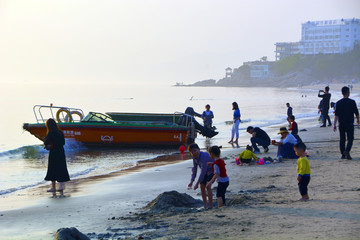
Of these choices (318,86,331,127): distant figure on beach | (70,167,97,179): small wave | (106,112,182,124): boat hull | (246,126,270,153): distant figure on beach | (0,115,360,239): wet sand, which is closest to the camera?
(0,115,360,239): wet sand

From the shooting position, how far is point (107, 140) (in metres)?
20.1

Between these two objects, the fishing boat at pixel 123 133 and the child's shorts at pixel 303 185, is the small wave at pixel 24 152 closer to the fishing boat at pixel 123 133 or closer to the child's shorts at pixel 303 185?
the fishing boat at pixel 123 133

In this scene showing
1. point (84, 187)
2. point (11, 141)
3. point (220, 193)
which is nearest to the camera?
point (220, 193)

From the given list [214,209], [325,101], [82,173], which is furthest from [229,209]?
[325,101]

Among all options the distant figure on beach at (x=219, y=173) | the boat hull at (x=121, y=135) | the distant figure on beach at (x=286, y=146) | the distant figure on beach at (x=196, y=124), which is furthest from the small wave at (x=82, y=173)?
the distant figure on beach at (x=219, y=173)

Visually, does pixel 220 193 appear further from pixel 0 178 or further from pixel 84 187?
pixel 0 178

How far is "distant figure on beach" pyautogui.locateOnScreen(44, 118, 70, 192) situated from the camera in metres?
10.5

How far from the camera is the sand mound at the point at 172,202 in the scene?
787cm

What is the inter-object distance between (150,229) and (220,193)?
1469mm

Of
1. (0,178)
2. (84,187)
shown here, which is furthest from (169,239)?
(0,178)

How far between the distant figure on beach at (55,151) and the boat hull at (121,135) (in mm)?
9189

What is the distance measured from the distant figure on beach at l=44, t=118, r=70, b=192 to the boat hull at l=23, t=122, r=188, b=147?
362 inches

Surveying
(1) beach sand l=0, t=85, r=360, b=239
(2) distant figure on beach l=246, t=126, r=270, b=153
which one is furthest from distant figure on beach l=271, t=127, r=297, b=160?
(2) distant figure on beach l=246, t=126, r=270, b=153

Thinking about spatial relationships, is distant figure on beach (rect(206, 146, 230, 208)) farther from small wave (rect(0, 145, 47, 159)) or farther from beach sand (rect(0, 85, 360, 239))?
small wave (rect(0, 145, 47, 159))
